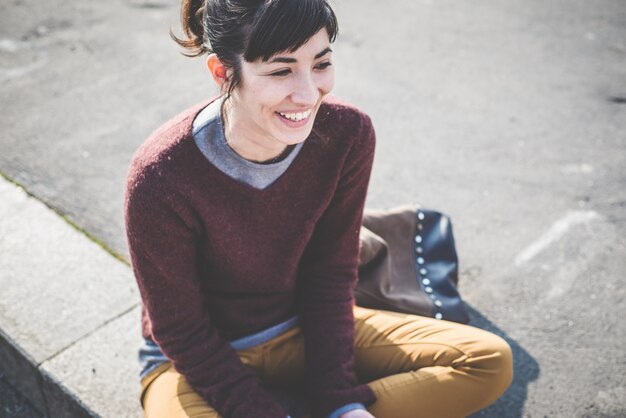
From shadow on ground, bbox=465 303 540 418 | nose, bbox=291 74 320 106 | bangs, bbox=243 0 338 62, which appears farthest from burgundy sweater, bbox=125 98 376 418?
shadow on ground, bbox=465 303 540 418

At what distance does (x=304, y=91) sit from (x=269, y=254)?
0.61m

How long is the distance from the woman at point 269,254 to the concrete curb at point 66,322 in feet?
0.95

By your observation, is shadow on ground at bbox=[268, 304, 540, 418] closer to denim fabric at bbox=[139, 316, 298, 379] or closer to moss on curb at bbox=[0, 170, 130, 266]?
denim fabric at bbox=[139, 316, 298, 379]

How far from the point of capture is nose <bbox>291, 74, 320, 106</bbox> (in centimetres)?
175

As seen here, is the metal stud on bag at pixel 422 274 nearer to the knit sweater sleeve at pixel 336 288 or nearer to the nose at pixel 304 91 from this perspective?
the knit sweater sleeve at pixel 336 288

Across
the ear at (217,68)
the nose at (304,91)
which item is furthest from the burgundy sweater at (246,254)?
the nose at (304,91)

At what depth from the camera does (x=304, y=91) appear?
1.76 m

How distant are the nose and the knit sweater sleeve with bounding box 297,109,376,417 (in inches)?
13.7

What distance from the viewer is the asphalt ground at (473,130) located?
2797 mm

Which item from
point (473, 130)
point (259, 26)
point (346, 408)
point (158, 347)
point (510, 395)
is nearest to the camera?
point (259, 26)

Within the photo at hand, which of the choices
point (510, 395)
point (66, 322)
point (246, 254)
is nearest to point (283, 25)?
point (246, 254)

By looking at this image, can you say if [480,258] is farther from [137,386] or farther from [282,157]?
[137,386]

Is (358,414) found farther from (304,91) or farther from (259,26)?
(259,26)

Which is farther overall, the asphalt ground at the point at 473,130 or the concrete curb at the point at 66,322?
the asphalt ground at the point at 473,130
